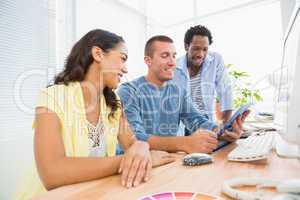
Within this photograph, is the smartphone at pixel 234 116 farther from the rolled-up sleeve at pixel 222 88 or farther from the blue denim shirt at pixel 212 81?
the rolled-up sleeve at pixel 222 88

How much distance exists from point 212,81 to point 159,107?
91cm

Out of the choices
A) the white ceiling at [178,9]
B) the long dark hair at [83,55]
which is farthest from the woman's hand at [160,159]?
the white ceiling at [178,9]

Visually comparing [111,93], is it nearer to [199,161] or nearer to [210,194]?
[199,161]

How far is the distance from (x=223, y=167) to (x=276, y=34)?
2936 millimetres

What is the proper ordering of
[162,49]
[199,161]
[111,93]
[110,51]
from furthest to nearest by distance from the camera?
[162,49] < [111,93] < [110,51] < [199,161]

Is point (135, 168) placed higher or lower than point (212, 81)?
lower

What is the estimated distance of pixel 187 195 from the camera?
50 centimetres

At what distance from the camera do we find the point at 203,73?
212cm

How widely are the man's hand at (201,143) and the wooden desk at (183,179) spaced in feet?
0.41

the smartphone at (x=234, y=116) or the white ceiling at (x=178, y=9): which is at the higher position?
the white ceiling at (x=178, y=9)

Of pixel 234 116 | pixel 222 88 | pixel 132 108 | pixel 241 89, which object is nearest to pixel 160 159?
pixel 234 116

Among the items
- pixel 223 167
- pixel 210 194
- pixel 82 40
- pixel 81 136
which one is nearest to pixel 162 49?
pixel 82 40

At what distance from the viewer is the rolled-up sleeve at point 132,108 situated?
1.15m

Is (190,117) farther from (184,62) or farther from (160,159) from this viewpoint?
(184,62)
